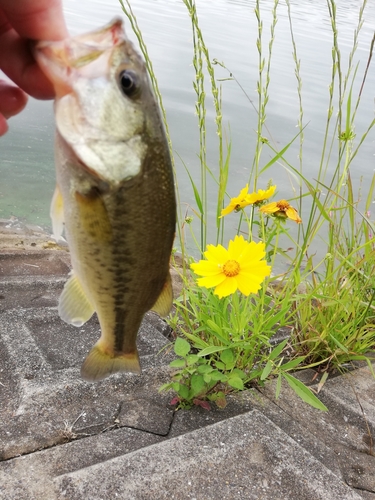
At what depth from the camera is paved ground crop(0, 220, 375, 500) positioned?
77.4 inches

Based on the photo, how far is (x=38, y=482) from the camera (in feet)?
6.31

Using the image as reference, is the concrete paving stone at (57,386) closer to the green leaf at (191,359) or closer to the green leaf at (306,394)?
the green leaf at (191,359)

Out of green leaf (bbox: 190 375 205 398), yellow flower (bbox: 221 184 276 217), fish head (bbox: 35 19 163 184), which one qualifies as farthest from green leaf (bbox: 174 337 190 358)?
fish head (bbox: 35 19 163 184)

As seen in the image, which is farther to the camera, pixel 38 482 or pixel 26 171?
pixel 26 171

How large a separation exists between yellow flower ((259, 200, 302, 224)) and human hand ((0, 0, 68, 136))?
122 centimetres

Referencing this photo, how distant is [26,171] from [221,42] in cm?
981

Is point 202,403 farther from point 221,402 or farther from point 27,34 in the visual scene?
point 27,34

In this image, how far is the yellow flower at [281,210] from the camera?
2.33 meters

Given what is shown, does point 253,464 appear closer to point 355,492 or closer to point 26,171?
point 355,492

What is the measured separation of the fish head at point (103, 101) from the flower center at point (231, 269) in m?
1.01

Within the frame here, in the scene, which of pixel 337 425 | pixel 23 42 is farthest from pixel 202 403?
pixel 23 42

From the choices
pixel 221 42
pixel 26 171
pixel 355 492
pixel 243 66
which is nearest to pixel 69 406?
pixel 355 492

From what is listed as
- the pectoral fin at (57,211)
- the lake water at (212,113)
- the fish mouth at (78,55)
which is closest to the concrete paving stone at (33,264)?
the lake water at (212,113)

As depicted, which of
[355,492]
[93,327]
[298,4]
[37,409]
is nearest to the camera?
[355,492]
